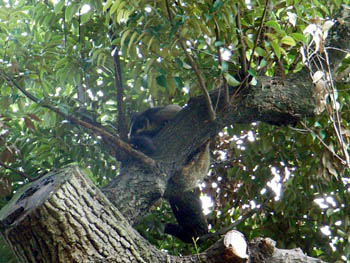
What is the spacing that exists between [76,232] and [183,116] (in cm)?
170

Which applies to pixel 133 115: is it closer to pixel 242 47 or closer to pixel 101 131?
pixel 101 131

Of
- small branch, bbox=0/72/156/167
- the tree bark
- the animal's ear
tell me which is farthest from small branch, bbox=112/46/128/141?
the tree bark

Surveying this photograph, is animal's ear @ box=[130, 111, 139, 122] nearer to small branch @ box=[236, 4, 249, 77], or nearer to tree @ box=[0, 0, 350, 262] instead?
tree @ box=[0, 0, 350, 262]

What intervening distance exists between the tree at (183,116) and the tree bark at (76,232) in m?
0.01

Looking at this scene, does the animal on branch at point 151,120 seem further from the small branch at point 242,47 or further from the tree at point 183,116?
the small branch at point 242,47

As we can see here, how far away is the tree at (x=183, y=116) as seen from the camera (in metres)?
2.78

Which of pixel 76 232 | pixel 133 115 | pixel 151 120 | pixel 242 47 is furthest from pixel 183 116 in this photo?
pixel 76 232

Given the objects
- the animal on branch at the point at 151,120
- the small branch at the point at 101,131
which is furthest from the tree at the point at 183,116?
the animal on branch at the point at 151,120

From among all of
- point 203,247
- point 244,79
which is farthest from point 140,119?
point 244,79

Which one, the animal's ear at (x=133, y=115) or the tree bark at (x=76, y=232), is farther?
the animal's ear at (x=133, y=115)

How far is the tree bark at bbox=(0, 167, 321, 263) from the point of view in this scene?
2.12m

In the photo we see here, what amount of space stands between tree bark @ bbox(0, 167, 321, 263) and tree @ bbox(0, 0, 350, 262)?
11 millimetres

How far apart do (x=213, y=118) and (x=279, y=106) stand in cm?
53

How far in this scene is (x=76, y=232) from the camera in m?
2.16
